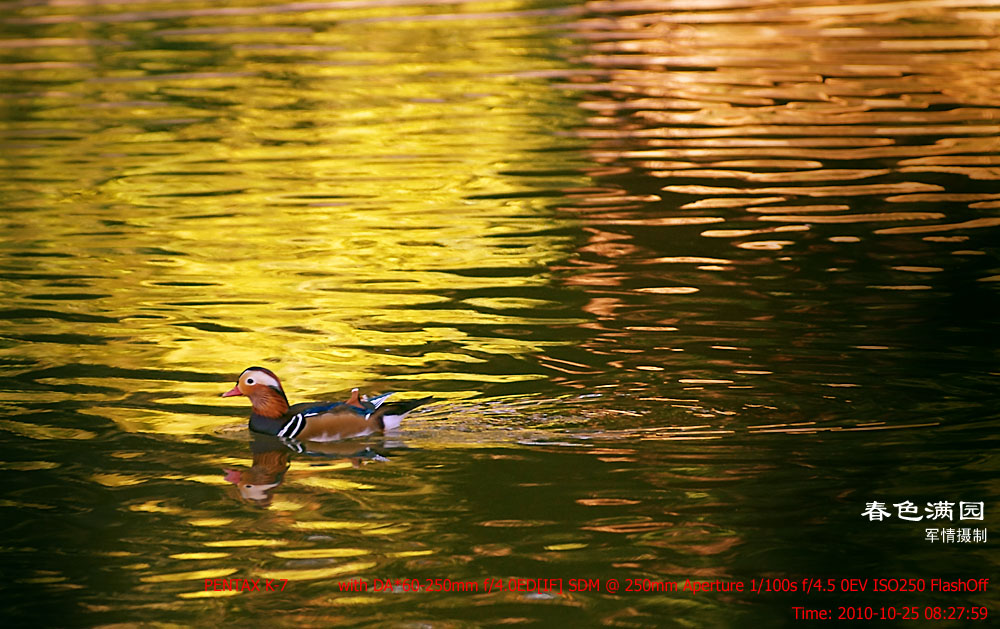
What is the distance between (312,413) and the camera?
10570 millimetres

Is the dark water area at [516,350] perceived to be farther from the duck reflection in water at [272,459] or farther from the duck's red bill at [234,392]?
the duck's red bill at [234,392]

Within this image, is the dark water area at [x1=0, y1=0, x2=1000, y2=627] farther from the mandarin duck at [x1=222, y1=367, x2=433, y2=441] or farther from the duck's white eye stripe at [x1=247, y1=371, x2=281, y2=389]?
the duck's white eye stripe at [x1=247, y1=371, x2=281, y2=389]

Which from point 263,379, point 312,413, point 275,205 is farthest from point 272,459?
point 275,205

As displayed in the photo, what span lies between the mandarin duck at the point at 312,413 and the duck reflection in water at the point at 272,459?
68 mm

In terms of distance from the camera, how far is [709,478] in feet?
31.7

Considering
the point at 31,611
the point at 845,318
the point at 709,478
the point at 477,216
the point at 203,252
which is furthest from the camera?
the point at 477,216

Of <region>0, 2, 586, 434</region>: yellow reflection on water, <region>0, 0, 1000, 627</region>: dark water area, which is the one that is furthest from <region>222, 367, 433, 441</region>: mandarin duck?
<region>0, 2, 586, 434</region>: yellow reflection on water

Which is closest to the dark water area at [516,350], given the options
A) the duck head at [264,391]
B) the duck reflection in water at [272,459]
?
the duck reflection in water at [272,459]

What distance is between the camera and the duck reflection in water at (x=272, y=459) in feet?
32.4

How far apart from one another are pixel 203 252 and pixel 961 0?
27075mm

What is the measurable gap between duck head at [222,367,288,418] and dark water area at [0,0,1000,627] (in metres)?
0.28

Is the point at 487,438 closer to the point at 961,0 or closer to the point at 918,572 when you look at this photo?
the point at 918,572

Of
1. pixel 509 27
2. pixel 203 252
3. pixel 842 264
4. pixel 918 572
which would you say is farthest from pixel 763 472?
pixel 509 27

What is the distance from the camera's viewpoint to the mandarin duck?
10461mm
